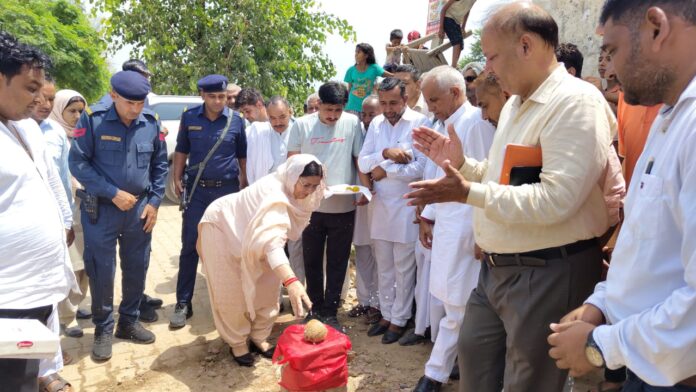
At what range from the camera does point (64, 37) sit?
573 inches

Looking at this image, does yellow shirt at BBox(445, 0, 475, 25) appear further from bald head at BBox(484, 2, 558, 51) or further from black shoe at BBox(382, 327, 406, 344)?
bald head at BBox(484, 2, 558, 51)

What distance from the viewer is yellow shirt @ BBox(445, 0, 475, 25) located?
7.56 m

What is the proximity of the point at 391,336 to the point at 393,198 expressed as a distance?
3.72ft

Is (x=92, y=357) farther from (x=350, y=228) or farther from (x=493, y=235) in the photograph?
(x=493, y=235)

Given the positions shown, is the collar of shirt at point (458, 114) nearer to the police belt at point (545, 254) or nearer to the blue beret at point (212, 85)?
the police belt at point (545, 254)

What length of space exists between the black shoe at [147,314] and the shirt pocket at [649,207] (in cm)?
423

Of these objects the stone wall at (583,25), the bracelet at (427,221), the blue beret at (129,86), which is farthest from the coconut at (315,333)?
the stone wall at (583,25)

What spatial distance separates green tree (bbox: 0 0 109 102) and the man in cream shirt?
39.0ft

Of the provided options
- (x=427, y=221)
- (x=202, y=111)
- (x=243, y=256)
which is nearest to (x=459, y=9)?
(x=202, y=111)

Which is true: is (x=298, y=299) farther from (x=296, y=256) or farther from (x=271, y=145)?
(x=271, y=145)

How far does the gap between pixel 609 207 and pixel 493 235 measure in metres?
0.48

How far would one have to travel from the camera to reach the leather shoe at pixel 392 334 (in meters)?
4.21

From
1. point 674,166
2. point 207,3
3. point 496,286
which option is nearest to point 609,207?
point 496,286

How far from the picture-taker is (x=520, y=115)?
2.12 m
